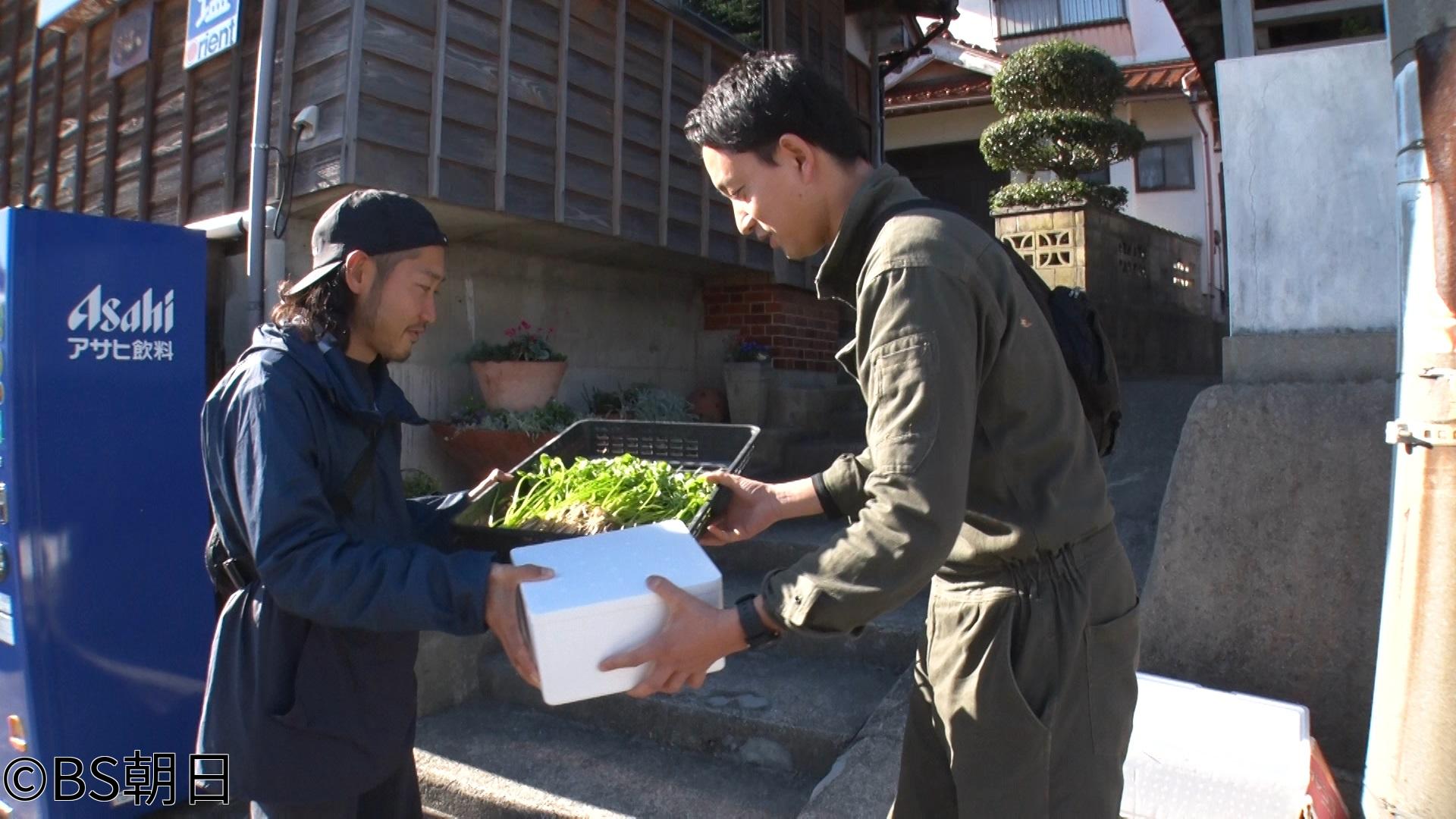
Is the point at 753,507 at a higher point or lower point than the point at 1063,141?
lower

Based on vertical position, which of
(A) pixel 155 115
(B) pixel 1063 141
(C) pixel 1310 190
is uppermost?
(B) pixel 1063 141

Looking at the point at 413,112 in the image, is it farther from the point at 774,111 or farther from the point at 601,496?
the point at 774,111

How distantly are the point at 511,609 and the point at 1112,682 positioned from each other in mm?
1079

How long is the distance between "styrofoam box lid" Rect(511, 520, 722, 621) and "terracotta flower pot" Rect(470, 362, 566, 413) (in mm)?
3487

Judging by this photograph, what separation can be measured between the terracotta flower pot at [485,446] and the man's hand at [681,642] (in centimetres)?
315

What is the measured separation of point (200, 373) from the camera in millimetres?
3484

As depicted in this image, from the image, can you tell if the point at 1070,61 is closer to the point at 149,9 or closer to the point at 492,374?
the point at 492,374

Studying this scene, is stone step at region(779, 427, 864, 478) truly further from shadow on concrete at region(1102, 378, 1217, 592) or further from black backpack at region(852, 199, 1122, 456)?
black backpack at region(852, 199, 1122, 456)

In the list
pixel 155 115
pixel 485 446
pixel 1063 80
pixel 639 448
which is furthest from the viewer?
pixel 1063 80

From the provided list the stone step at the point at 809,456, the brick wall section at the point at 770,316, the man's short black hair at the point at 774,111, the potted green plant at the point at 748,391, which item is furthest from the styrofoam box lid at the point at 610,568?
the brick wall section at the point at 770,316

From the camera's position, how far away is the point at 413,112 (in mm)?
4469

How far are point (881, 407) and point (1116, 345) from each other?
5724 millimetres

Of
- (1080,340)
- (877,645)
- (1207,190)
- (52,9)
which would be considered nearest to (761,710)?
(877,645)

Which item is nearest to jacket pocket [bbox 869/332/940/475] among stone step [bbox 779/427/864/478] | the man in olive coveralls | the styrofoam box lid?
the man in olive coveralls
